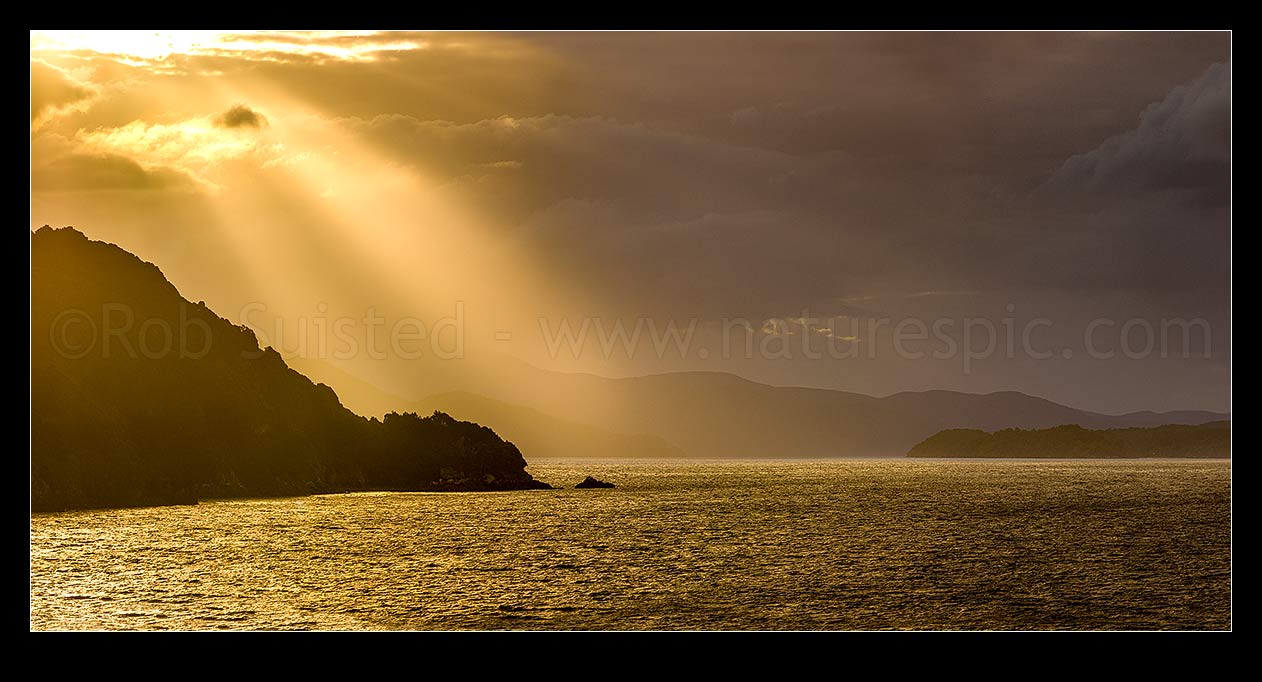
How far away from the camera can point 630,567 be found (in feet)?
167

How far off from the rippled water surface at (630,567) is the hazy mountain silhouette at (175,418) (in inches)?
470

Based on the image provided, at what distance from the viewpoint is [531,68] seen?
4384cm

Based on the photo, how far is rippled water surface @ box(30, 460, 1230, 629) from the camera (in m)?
37.7

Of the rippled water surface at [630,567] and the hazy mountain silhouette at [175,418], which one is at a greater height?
the hazy mountain silhouette at [175,418]

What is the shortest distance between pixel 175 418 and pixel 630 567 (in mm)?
75941

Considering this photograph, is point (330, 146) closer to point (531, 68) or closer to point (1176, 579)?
point (531, 68)

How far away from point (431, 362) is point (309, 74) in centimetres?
1902

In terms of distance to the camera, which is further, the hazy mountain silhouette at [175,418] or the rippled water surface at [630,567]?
the hazy mountain silhouette at [175,418]

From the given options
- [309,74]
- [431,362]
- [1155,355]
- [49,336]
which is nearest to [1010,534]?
[1155,355]

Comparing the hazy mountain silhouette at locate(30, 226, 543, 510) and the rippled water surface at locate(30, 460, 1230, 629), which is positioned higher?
the hazy mountain silhouette at locate(30, 226, 543, 510)

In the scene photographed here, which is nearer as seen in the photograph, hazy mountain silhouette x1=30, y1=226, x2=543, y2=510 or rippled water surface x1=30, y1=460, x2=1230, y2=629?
rippled water surface x1=30, y1=460, x2=1230, y2=629

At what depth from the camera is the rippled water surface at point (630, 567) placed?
37.7m

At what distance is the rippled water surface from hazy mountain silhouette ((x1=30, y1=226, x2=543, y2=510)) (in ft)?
39.2

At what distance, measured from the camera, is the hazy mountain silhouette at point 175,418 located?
97625 mm
